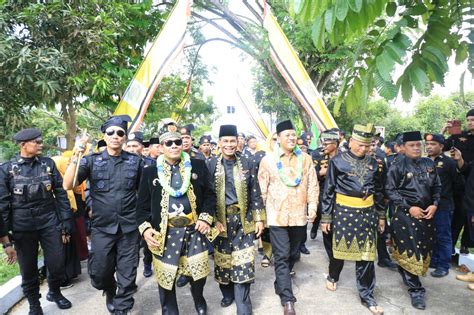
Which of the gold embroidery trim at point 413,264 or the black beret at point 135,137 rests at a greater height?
the black beret at point 135,137

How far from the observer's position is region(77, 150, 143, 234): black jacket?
3709mm

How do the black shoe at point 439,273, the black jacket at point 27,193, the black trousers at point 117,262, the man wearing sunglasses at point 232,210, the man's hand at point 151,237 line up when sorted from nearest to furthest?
the man's hand at point 151,237, the black trousers at point 117,262, the black jacket at point 27,193, the man wearing sunglasses at point 232,210, the black shoe at point 439,273

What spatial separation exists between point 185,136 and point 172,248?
2.31 m

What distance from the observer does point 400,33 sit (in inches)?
70.5

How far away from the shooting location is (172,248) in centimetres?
346

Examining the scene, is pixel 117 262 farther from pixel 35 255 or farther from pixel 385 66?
pixel 385 66

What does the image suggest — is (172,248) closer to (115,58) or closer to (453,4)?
(453,4)

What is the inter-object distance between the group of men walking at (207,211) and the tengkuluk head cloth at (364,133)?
0.01 metres

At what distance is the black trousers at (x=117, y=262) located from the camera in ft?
12.0

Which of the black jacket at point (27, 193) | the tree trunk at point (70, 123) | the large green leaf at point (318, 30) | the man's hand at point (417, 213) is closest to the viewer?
the large green leaf at point (318, 30)

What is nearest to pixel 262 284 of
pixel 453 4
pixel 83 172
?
pixel 83 172

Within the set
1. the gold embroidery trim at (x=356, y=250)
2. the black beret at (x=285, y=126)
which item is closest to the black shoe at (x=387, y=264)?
the gold embroidery trim at (x=356, y=250)

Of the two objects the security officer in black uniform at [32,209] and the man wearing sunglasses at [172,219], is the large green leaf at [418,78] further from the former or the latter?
the security officer in black uniform at [32,209]

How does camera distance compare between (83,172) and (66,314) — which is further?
(66,314)
